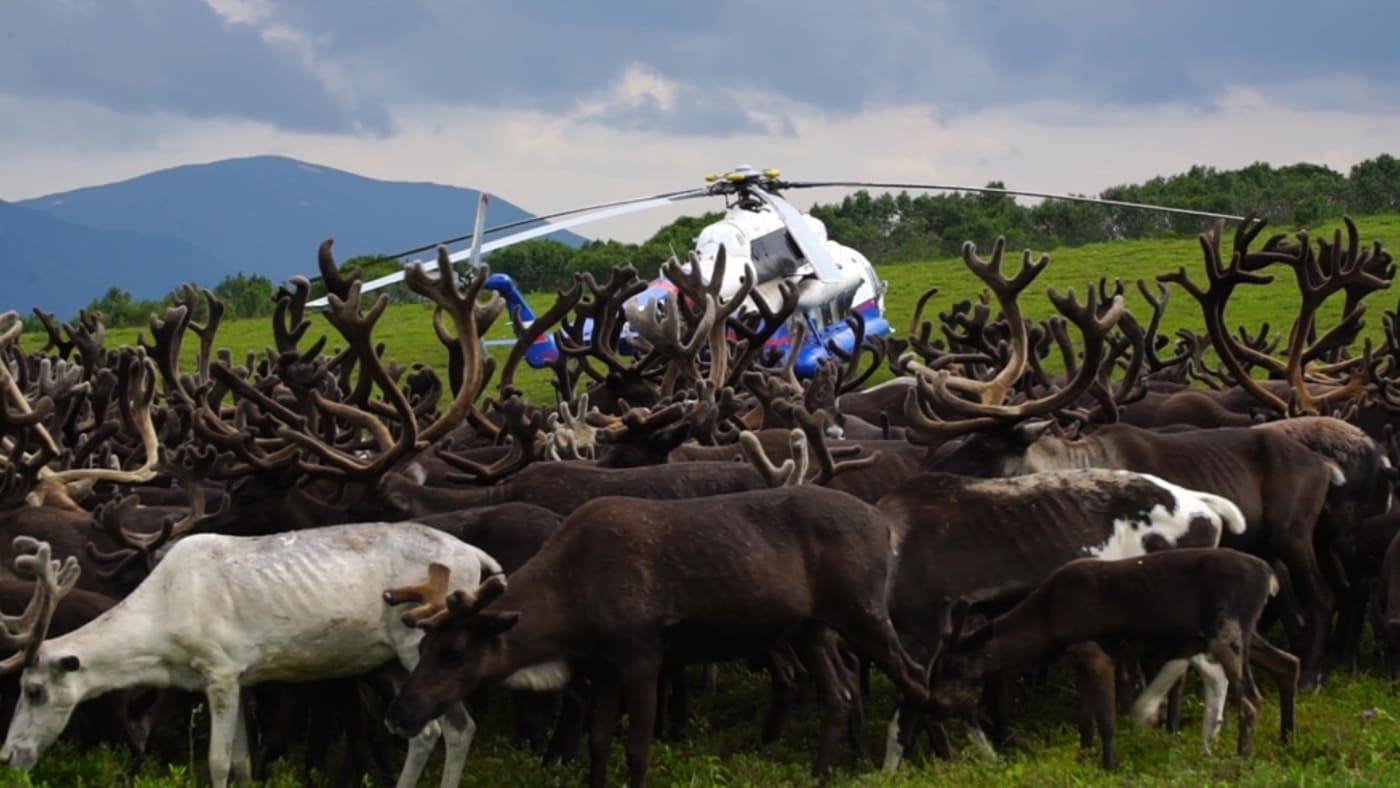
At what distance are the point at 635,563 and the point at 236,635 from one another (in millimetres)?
1725

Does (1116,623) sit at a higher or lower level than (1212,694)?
higher

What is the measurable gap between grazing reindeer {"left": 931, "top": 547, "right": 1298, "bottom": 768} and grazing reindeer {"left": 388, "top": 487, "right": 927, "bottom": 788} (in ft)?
1.00

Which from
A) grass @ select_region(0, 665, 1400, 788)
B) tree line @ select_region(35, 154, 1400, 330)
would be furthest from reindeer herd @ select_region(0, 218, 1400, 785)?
tree line @ select_region(35, 154, 1400, 330)

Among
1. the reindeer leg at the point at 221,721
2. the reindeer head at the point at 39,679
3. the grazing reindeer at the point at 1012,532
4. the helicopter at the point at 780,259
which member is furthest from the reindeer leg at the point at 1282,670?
the helicopter at the point at 780,259

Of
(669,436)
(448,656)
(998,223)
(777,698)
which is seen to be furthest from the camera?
(998,223)

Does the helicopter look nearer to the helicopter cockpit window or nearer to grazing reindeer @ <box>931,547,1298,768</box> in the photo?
the helicopter cockpit window

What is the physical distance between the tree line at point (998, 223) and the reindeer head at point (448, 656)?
3375 centimetres

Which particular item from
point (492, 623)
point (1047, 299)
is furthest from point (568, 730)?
point (1047, 299)

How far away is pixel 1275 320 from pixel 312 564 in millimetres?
22202

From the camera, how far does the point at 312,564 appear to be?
798cm

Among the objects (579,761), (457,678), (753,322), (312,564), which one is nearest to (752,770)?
(579,761)

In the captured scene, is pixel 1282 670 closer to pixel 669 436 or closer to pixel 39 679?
pixel 669 436

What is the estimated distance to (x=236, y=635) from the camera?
25.7 feet

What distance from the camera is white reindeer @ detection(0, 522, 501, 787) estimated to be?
777 centimetres
